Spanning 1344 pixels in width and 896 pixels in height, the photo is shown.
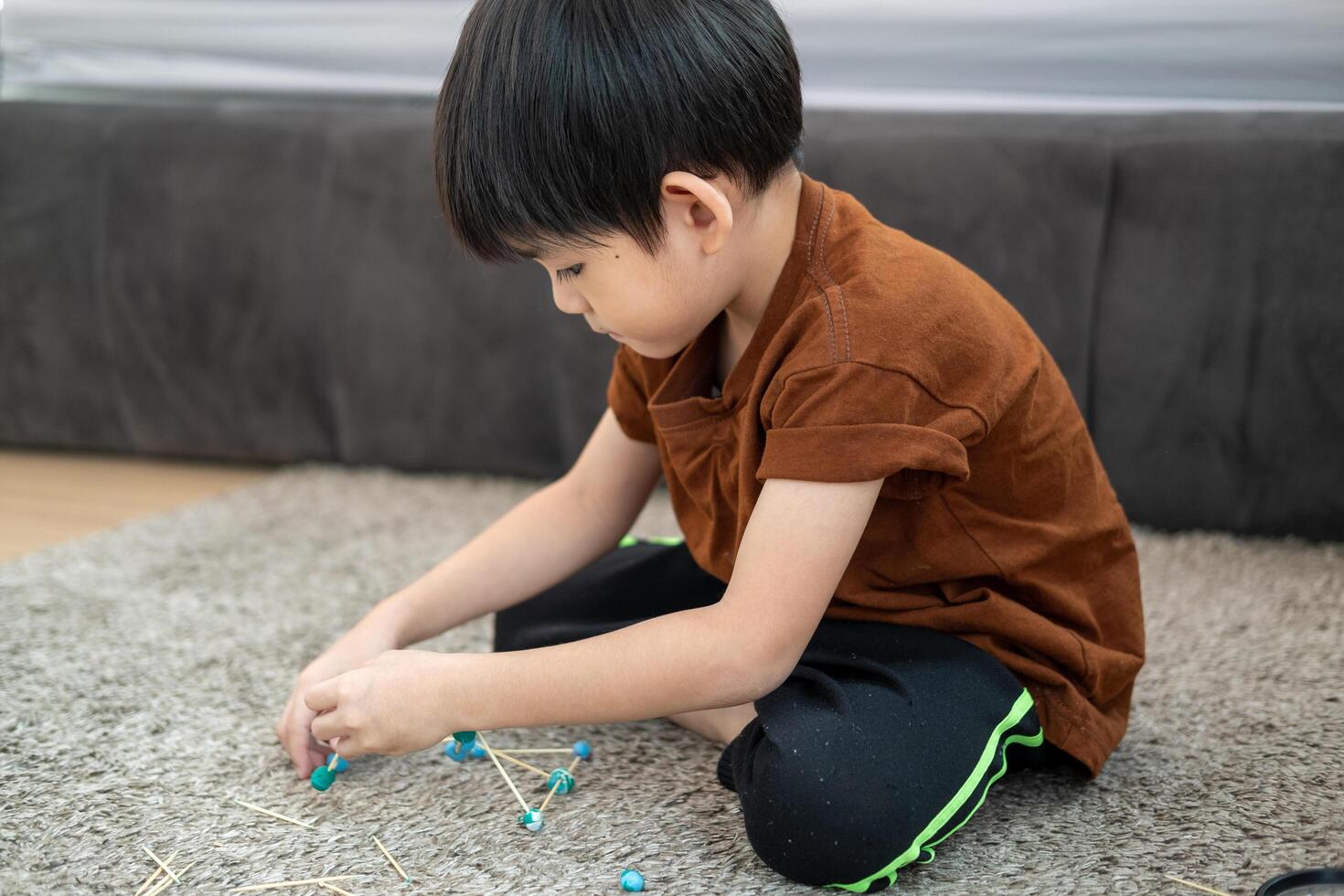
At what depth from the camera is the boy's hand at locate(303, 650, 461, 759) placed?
2.44 ft

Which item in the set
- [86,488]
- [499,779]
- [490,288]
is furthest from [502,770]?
[86,488]

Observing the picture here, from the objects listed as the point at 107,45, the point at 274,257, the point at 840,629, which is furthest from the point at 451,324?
the point at 840,629

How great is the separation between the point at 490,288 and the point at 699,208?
2.61 ft

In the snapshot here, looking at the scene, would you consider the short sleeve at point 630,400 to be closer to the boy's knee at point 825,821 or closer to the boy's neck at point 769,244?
the boy's neck at point 769,244

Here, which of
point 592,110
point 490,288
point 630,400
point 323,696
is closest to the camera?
point 592,110

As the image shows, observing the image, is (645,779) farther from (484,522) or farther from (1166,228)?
(1166,228)

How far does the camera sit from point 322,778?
82 cm

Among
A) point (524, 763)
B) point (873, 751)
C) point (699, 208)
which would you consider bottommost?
point (524, 763)

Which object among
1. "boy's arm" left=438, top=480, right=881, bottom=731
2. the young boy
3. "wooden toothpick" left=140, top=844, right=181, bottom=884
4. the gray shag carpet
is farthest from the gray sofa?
"wooden toothpick" left=140, top=844, right=181, bottom=884

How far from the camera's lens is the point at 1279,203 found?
120 cm

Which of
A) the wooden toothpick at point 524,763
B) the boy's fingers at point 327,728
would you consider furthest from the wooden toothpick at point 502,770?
the boy's fingers at point 327,728

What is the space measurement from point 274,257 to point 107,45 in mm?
485

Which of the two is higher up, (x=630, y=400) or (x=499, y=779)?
(x=630, y=400)

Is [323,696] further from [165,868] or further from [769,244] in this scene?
[769,244]
